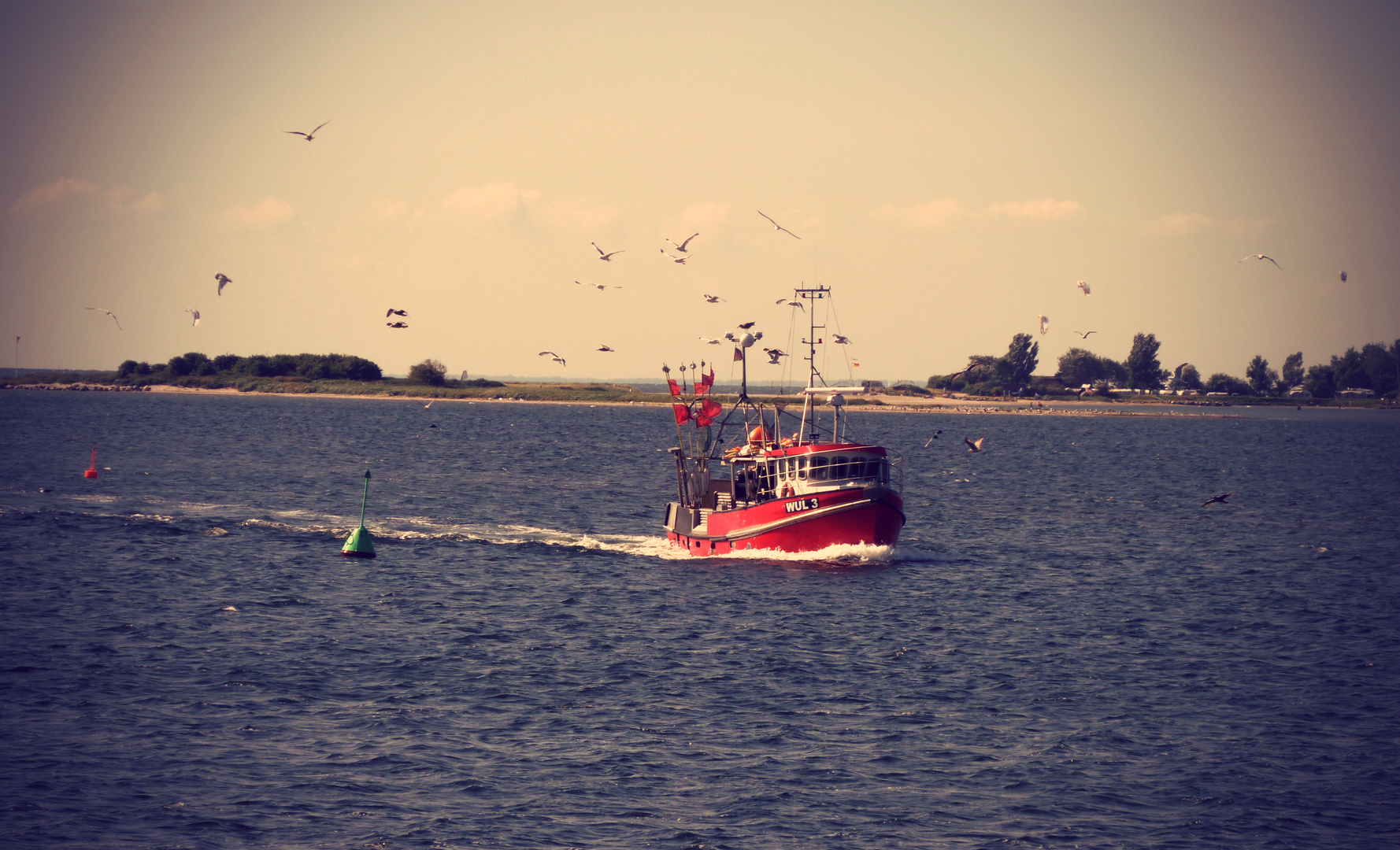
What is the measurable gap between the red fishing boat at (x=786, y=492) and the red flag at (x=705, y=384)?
0.15 feet

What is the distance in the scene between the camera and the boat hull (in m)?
43.4

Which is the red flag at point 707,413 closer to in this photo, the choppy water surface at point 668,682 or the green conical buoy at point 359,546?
the choppy water surface at point 668,682

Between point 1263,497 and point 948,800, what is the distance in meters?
68.5

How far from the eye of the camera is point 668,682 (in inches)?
1110

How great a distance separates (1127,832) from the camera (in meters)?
19.8

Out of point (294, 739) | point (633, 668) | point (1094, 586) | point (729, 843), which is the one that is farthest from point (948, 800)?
point (1094, 586)

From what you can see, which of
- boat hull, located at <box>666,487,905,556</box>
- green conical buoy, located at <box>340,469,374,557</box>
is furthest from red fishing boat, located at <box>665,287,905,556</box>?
green conical buoy, located at <box>340,469,374,557</box>

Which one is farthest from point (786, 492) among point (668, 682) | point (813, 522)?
point (668, 682)

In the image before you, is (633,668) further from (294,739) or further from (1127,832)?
(1127,832)

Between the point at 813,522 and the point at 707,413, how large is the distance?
6.80 meters

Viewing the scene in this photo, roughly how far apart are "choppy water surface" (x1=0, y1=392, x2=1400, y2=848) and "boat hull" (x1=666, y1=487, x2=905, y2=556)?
107 cm

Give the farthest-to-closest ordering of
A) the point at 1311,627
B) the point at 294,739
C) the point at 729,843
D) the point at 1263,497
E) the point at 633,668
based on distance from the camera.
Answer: the point at 1263,497, the point at 1311,627, the point at 633,668, the point at 294,739, the point at 729,843

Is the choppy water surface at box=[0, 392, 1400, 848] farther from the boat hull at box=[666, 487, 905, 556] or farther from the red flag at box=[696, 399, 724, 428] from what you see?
the red flag at box=[696, 399, 724, 428]

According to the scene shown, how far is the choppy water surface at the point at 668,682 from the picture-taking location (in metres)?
20.2
